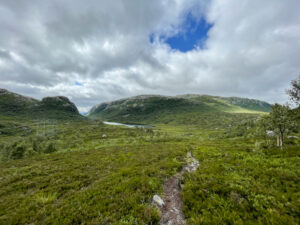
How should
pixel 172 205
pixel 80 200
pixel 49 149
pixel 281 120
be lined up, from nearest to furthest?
pixel 172 205, pixel 80 200, pixel 281 120, pixel 49 149

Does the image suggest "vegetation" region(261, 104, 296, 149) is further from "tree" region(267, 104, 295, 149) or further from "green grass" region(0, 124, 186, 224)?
"green grass" region(0, 124, 186, 224)

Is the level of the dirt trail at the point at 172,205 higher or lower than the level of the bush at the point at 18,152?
higher

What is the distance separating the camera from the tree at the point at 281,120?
1496cm

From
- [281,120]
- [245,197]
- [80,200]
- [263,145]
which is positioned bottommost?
[80,200]

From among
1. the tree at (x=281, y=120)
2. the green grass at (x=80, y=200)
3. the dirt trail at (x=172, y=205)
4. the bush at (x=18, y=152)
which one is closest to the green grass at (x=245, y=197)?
the dirt trail at (x=172, y=205)

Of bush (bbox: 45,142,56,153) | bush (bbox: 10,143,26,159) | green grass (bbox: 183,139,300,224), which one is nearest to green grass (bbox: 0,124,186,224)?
green grass (bbox: 183,139,300,224)

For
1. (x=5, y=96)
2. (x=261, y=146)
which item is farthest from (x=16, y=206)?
(x=5, y=96)

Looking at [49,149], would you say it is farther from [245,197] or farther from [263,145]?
[263,145]

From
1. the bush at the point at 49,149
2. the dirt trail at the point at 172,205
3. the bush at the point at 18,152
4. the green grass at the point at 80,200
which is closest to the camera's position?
the dirt trail at the point at 172,205

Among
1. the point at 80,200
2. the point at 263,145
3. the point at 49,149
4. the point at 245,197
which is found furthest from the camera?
the point at 49,149

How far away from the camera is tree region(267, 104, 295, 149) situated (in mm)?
14961

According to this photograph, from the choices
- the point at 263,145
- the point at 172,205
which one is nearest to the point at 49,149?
the point at 172,205

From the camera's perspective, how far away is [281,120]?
1526cm

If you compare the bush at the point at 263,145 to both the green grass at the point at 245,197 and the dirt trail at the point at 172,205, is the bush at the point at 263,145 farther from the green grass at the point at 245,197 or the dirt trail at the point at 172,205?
the dirt trail at the point at 172,205
